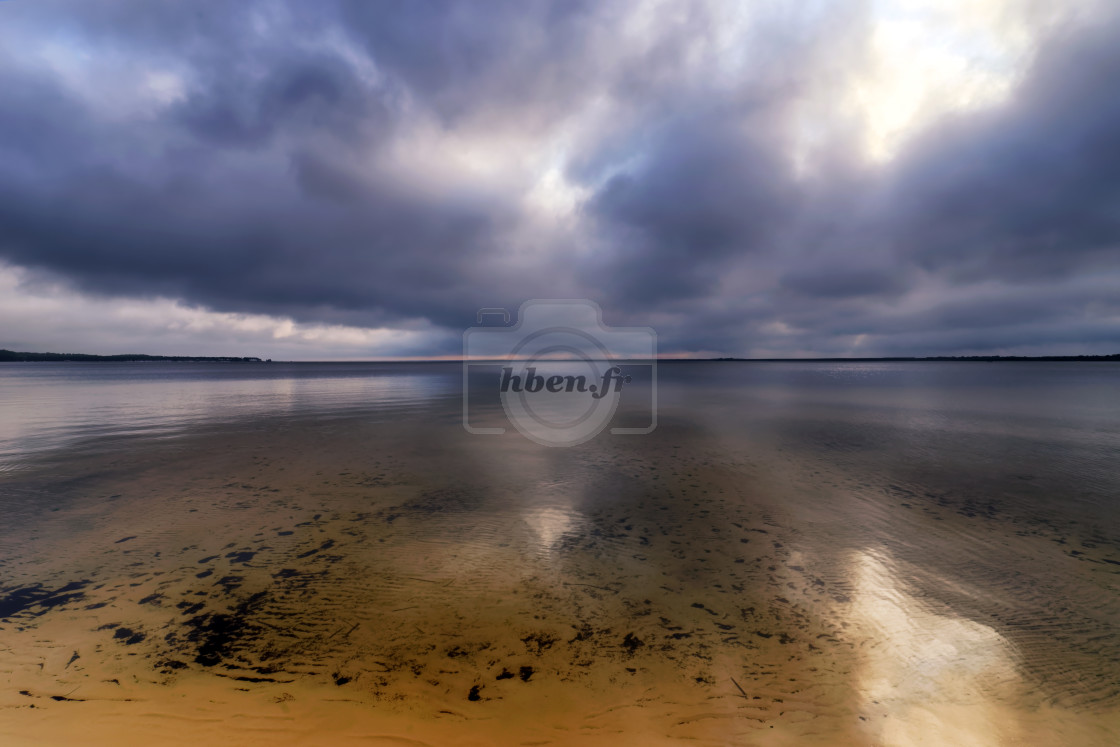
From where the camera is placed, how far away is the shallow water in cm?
461

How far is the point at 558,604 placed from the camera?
680 centimetres

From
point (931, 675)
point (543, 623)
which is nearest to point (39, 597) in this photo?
point (543, 623)

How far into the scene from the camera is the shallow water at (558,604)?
4.61 metres

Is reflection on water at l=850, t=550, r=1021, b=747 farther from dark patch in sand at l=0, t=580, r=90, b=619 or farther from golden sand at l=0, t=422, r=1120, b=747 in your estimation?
dark patch in sand at l=0, t=580, r=90, b=619

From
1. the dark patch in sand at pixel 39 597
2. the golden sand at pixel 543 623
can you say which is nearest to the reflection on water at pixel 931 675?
the golden sand at pixel 543 623

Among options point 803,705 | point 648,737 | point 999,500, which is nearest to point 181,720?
point 648,737

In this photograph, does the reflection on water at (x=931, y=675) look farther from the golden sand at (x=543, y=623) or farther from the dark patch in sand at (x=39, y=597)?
the dark patch in sand at (x=39, y=597)

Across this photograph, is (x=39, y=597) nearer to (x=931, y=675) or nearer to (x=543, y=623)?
(x=543, y=623)

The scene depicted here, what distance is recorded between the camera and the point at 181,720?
14.6 feet

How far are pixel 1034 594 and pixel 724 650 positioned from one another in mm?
6076

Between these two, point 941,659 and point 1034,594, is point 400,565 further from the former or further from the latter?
point 1034,594

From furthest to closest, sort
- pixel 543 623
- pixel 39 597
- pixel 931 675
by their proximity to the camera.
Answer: pixel 39 597 < pixel 543 623 < pixel 931 675

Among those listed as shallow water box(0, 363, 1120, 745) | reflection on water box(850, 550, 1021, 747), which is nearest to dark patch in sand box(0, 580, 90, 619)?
shallow water box(0, 363, 1120, 745)

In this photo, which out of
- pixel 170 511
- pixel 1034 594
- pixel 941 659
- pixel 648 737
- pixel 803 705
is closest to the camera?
pixel 648 737
